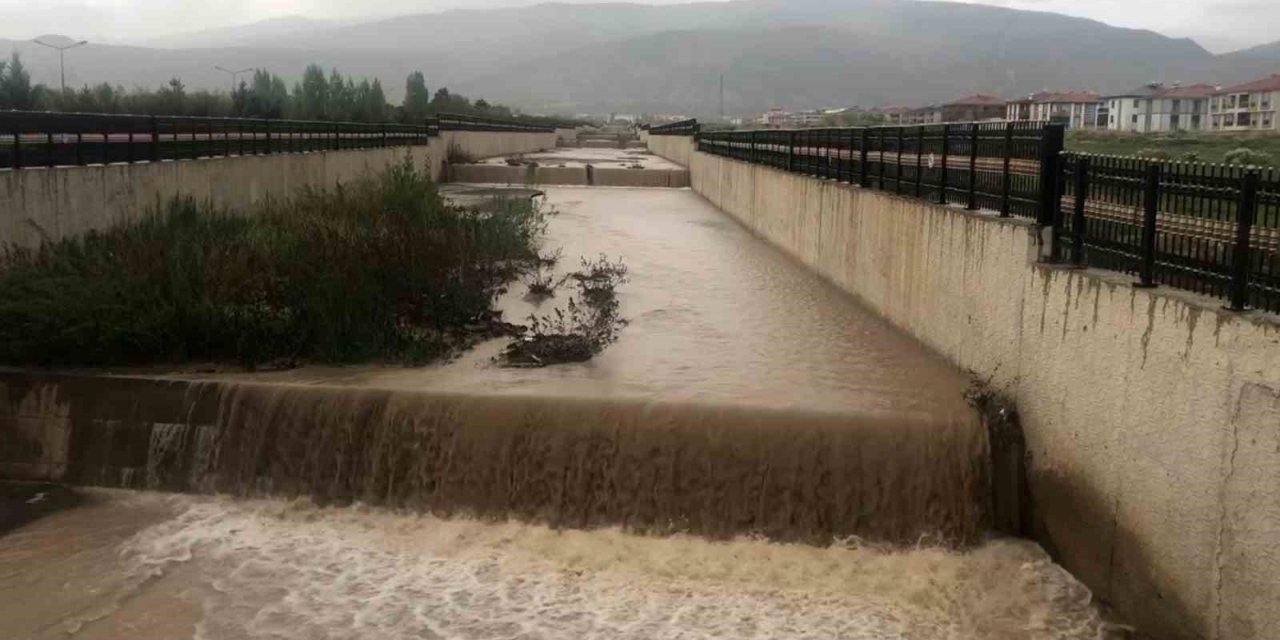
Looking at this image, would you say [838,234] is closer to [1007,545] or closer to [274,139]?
[1007,545]

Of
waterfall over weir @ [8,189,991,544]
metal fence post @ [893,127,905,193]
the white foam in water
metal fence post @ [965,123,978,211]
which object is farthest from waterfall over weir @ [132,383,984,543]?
metal fence post @ [893,127,905,193]

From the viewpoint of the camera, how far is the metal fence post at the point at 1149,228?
8727 mm

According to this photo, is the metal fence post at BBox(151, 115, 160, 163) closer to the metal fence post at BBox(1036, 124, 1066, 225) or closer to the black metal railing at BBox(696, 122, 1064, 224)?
the black metal railing at BBox(696, 122, 1064, 224)

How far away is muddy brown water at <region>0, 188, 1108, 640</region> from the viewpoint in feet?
28.7

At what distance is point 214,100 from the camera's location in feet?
166

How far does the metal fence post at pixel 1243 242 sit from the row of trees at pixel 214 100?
34.0 meters

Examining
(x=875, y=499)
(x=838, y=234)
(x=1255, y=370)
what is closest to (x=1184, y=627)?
(x=1255, y=370)

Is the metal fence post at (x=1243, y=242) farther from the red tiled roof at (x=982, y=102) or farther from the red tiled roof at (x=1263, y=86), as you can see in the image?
the red tiled roof at (x=982, y=102)

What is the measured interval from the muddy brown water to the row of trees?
2767 centimetres

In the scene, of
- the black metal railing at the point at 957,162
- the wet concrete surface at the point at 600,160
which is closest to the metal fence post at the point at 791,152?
the black metal railing at the point at 957,162

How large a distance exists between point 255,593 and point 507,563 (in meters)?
2.00

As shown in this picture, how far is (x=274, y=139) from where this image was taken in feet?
78.4

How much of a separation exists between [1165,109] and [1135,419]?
6789 centimetres

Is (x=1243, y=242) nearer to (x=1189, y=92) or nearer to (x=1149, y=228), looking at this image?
(x=1149, y=228)
